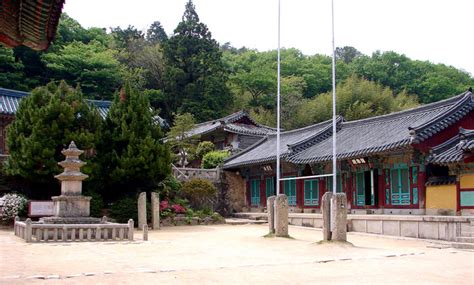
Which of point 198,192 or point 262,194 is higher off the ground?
point 198,192

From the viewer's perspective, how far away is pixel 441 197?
74.0ft

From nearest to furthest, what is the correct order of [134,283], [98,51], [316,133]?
1. [134,283]
2. [316,133]
3. [98,51]

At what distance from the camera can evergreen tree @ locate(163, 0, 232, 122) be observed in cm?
5497

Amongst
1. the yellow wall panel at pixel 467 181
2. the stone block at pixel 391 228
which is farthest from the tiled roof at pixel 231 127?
the yellow wall panel at pixel 467 181

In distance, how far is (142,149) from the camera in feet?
89.8

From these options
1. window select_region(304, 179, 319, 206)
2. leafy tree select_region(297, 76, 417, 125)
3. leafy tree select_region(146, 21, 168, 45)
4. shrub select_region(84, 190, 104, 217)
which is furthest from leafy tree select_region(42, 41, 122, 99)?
leafy tree select_region(146, 21, 168, 45)

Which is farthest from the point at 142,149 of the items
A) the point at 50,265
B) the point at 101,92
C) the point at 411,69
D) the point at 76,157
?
the point at 411,69

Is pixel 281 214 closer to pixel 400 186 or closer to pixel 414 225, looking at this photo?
pixel 414 225

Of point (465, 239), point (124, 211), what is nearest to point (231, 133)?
point (124, 211)

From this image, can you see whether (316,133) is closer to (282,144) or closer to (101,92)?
(282,144)

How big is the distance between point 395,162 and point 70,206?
14589 mm

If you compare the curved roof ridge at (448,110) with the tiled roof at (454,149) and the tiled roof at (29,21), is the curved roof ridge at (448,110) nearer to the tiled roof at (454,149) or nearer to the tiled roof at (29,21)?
the tiled roof at (454,149)

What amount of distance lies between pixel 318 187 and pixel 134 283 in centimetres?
2174

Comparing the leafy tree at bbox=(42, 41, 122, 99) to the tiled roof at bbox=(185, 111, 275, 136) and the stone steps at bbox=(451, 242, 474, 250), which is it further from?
the stone steps at bbox=(451, 242, 474, 250)
